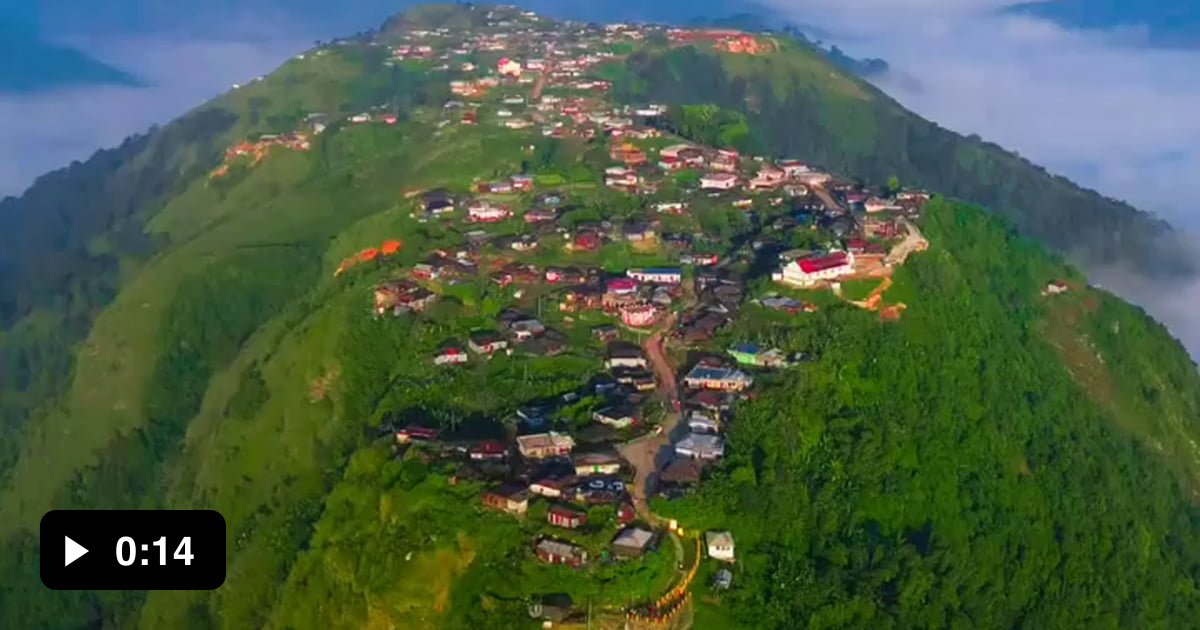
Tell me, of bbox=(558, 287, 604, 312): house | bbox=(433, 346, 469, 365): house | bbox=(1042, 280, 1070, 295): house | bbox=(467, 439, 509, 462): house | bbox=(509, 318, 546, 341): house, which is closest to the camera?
bbox=(467, 439, 509, 462): house

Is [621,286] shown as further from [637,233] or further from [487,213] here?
[487,213]

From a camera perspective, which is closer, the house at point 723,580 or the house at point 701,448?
the house at point 723,580

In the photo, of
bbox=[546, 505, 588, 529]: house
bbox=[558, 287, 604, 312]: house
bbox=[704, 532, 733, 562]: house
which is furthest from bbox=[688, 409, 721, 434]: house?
bbox=[558, 287, 604, 312]: house

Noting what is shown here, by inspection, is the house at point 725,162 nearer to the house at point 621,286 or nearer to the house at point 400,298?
the house at point 621,286

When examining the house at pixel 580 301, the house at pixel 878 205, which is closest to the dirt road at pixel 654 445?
the house at pixel 580 301

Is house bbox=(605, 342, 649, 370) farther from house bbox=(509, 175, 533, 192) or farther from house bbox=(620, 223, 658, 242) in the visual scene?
house bbox=(509, 175, 533, 192)

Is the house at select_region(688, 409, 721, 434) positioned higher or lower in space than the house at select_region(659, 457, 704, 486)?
higher
